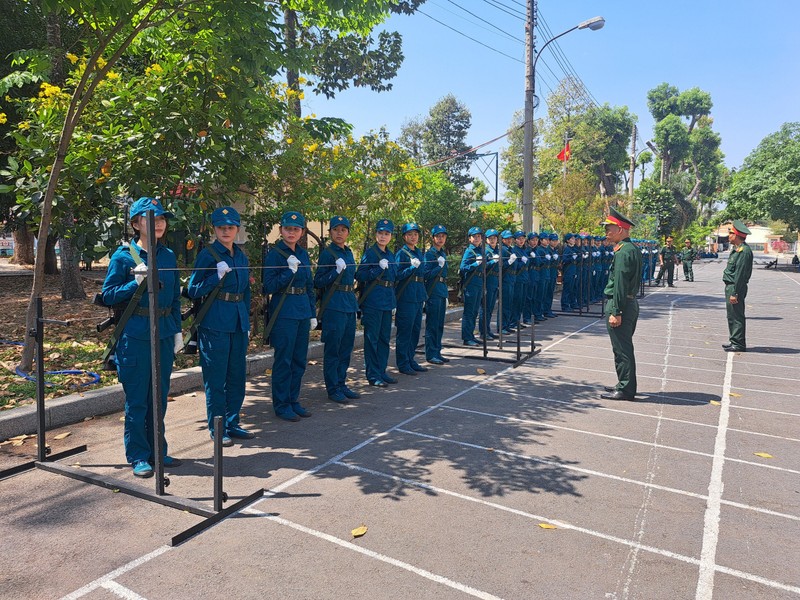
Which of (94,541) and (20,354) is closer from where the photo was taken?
(94,541)

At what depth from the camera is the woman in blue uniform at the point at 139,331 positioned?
→ 4473mm

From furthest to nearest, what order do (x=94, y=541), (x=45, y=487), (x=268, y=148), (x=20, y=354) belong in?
(x=268, y=148)
(x=20, y=354)
(x=45, y=487)
(x=94, y=541)

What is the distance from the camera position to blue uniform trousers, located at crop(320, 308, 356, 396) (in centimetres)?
677

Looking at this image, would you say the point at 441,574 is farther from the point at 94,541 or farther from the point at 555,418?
the point at 555,418

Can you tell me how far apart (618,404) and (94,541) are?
5.53 m

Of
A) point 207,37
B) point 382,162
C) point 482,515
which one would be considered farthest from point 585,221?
point 482,515

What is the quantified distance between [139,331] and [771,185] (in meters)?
46.8

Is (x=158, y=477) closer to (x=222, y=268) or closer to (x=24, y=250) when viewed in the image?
(x=222, y=268)

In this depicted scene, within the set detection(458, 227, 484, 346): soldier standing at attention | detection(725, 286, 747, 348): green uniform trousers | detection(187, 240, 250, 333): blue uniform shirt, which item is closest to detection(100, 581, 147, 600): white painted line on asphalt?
detection(187, 240, 250, 333): blue uniform shirt

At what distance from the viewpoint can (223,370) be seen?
523cm

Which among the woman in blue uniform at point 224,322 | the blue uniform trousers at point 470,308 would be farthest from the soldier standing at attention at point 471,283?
the woman in blue uniform at point 224,322

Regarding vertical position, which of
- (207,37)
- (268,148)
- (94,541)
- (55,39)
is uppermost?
(55,39)

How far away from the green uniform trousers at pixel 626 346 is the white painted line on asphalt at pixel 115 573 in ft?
17.5

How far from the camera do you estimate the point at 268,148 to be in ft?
29.5
